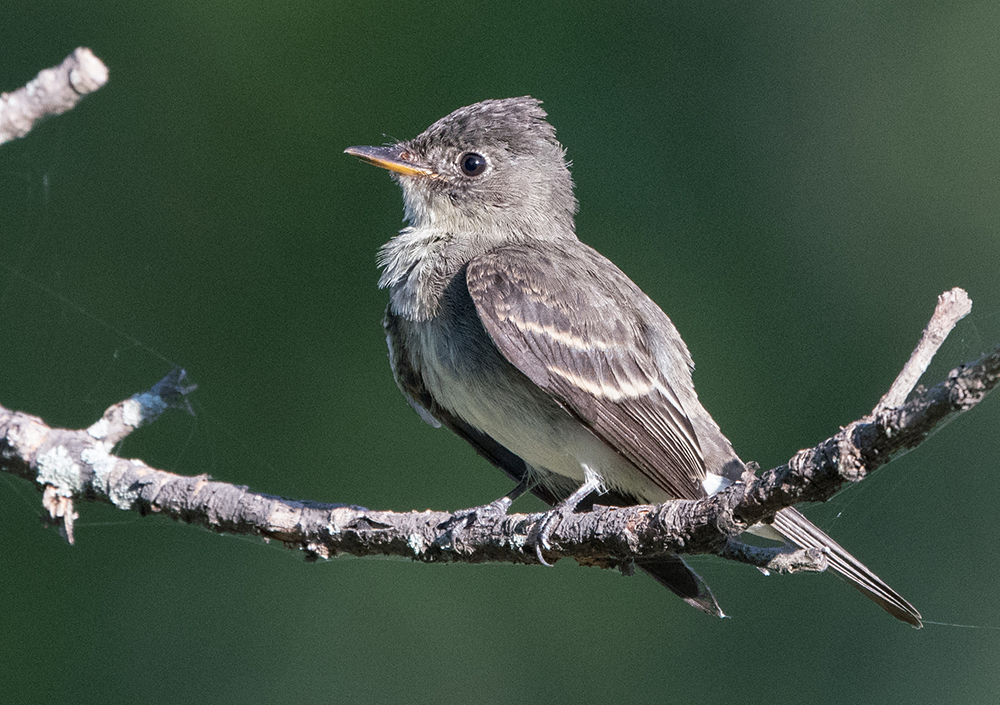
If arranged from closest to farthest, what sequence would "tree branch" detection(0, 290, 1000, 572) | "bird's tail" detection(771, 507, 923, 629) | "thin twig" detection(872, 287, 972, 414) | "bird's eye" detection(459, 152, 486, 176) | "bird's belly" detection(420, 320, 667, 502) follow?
"thin twig" detection(872, 287, 972, 414) < "tree branch" detection(0, 290, 1000, 572) < "bird's tail" detection(771, 507, 923, 629) < "bird's belly" detection(420, 320, 667, 502) < "bird's eye" detection(459, 152, 486, 176)

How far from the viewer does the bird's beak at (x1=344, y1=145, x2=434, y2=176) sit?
12.2 feet

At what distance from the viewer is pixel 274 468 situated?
4758 millimetres

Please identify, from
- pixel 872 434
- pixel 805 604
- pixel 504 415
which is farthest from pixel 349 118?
pixel 872 434

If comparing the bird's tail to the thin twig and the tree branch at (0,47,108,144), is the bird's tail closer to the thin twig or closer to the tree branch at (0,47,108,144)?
the thin twig

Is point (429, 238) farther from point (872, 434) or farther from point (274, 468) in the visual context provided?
point (872, 434)

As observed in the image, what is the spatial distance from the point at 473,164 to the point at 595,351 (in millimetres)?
991

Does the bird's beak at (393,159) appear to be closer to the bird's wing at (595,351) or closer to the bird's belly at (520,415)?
the bird's wing at (595,351)

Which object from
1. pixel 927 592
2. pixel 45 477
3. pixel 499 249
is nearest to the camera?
pixel 45 477

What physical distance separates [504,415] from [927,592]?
2191 millimetres

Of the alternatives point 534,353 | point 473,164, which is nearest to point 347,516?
point 534,353

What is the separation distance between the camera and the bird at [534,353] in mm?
3172

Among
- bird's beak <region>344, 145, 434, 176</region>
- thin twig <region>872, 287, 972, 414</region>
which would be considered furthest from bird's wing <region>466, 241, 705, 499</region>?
thin twig <region>872, 287, 972, 414</region>

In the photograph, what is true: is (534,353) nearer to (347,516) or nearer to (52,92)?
(347,516)

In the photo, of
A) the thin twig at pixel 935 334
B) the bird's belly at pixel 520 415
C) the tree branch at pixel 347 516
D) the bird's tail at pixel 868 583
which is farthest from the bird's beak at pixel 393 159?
the thin twig at pixel 935 334
